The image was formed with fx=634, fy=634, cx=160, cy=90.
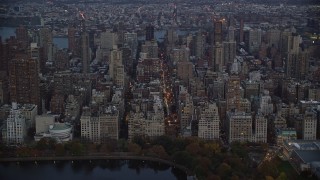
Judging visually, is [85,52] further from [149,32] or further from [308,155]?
[308,155]

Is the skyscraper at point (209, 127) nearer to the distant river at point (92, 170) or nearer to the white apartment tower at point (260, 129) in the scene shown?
the white apartment tower at point (260, 129)

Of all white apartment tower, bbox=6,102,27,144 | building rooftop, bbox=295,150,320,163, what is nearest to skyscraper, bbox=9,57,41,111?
white apartment tower, bbox=6,102,27,144

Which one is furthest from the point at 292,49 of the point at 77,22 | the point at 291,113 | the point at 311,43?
the point at 77,22

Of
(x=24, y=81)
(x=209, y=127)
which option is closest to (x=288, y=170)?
(x=209, y=127)

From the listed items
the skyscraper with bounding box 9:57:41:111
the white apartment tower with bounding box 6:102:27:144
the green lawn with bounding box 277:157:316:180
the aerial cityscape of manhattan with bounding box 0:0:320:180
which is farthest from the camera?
the skyscraper with bounding box 9:57:41:111

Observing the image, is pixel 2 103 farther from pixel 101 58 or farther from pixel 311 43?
pixel 311 43

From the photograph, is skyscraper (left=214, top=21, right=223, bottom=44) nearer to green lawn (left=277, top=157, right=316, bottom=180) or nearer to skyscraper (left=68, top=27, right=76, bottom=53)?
skyscraper (left=68, top=27, right=76, bottom=53)
